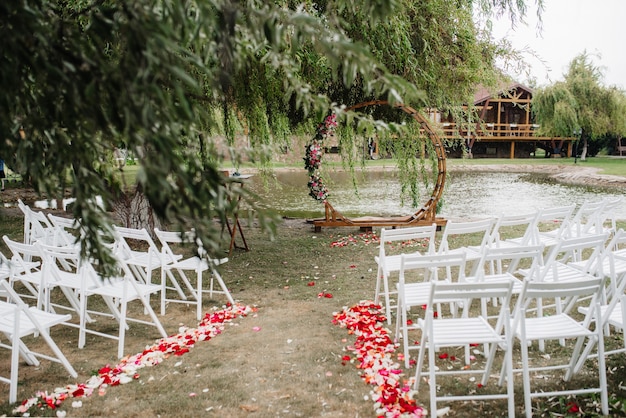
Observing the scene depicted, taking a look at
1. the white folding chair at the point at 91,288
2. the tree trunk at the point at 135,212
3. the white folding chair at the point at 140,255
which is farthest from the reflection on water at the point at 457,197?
the white folding chair at the point at 91,288

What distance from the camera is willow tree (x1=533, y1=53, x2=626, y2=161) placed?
31734mm

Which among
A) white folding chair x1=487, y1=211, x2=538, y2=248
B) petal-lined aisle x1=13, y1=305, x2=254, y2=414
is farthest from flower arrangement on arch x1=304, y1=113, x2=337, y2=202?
petal-lined aisle x1=13, y1=305, x2=254, y2=414

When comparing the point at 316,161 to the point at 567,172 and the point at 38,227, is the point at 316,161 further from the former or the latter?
the point at 567,172

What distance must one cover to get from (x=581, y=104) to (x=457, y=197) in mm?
19126

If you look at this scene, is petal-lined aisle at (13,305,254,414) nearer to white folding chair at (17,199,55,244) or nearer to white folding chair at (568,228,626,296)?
white folding chair at (17,199,55,244)

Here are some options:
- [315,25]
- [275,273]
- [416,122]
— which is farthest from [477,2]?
[315,25]

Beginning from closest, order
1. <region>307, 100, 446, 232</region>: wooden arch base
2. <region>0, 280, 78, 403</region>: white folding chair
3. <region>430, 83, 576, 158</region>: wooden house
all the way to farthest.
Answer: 1. <region>0, 280, 78, 403</region>: white folding chair
2. <region>307, 100, 446, 232</region>: wooden arch base
3. <region>430, 83, 576, 158</region>: wooden house

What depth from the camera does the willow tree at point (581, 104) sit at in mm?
31734

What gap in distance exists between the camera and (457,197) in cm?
1814

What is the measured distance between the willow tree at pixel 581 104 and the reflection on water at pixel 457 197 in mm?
9148

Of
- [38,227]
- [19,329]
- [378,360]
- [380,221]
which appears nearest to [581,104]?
[380,221]

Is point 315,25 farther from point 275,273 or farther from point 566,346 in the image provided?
point 275,273

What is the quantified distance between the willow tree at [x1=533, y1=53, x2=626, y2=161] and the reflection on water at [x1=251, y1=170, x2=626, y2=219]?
30.0 feet

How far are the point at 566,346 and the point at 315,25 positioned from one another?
3765 mm
